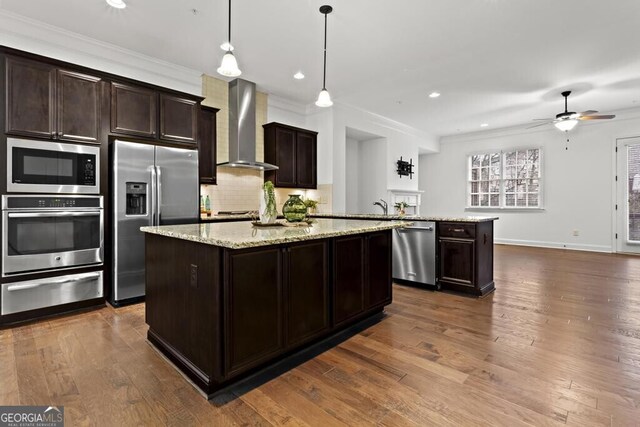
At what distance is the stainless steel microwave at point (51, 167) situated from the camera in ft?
9.38

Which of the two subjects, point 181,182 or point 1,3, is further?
point 181,182

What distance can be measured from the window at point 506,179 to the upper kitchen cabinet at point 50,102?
8.67 m

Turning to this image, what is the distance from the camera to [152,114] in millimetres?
3658

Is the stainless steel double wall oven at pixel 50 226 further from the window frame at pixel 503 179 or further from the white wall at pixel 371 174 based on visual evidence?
the window frame at pixel 503 179

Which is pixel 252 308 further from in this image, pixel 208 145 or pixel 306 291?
pixel 208 145

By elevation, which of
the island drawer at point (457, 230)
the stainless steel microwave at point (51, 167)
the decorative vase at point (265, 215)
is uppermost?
the stainless steel microwave at point (51, 167)

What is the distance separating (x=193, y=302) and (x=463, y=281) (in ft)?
10.2

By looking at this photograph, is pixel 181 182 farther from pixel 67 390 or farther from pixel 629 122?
pixel 629 122

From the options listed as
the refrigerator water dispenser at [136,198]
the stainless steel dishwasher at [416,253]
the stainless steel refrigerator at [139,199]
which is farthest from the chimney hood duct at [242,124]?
the stainless steel dishwasher at [416,253]

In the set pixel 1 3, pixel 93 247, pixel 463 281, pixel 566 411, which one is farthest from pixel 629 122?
pixel 1 3

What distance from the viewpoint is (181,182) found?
12.4 ft

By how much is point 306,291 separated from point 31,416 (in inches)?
62.6

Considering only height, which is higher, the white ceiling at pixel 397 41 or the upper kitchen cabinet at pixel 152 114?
the white ceiling at pixel 397 41

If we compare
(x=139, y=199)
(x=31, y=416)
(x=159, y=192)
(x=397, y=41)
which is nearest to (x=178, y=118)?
(x=159, y=192)
